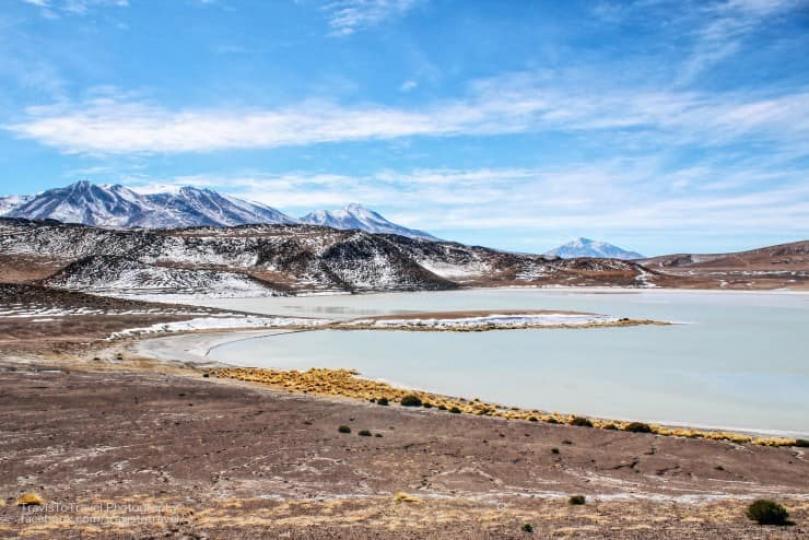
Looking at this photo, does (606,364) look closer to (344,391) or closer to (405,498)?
(344,391)

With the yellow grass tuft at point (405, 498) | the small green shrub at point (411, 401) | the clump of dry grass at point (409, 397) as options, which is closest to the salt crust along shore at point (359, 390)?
the clump of dry grass at point (409, 397)

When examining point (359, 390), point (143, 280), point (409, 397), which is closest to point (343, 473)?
point (409, 397)

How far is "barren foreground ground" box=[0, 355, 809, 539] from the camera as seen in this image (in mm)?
12656

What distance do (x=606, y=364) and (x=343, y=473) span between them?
92.5ft

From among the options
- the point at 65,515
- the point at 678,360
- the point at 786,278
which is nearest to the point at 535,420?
the point at 65,515

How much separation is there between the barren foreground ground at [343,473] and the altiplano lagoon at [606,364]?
6415 millimetres

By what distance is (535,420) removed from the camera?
25.8m

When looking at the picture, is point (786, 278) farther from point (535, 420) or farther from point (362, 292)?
point (535, 420)

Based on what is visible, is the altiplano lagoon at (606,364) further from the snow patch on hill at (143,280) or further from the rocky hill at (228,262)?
the rocky hill at (228,262)

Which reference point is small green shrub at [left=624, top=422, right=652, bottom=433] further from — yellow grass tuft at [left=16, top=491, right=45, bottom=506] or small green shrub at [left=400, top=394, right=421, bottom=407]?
yellow grass tuft at [left=16, top=491, right=45, bottom=506]

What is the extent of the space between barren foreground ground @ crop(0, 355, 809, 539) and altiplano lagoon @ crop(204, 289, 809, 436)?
6.42 meters

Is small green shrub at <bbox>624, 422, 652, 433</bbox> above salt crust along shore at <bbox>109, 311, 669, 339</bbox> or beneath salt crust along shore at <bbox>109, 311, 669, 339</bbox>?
beneath

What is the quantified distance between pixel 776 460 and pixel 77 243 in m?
163

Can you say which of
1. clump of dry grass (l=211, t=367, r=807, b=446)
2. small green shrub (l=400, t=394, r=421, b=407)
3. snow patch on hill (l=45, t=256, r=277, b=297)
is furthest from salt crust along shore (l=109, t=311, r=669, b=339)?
snow patch on hill (l=45, t=256, r=277, b=297)
